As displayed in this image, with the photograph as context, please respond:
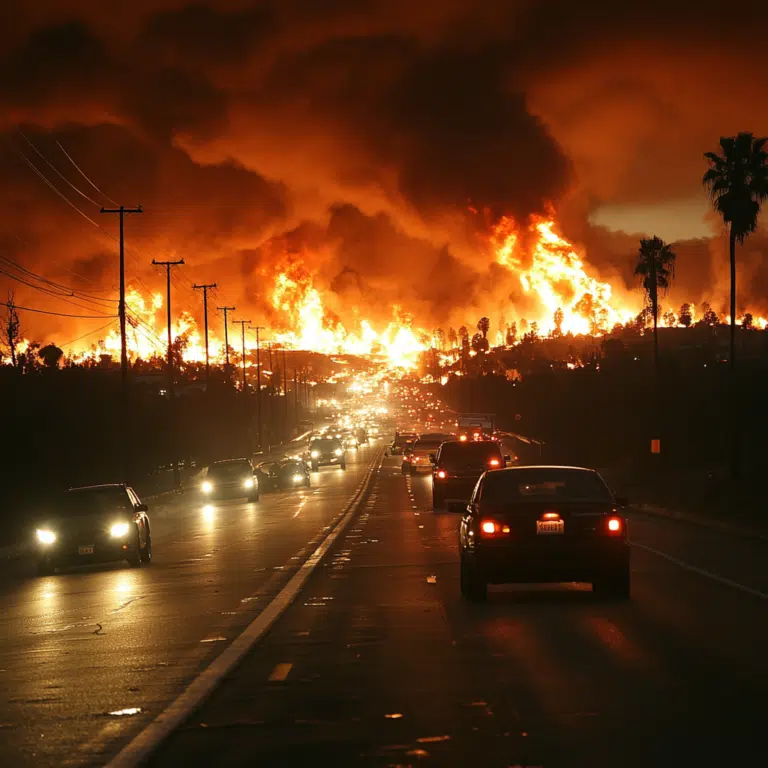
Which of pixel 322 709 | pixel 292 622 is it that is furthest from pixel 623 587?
pixel 322 709

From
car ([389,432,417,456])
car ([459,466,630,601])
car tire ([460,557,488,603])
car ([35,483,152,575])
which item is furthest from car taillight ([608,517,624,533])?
car ([389,432,417,456])

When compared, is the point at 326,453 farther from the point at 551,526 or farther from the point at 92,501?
the point at 551,526

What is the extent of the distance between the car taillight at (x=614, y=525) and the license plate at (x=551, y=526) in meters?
0.57

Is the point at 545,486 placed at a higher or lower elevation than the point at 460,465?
lower

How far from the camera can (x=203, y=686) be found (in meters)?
11.7

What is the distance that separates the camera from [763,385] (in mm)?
83438

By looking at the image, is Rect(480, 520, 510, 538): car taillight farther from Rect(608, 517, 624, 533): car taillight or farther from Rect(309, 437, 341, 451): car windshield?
Rect(309, 437, 341, 451): car windshield

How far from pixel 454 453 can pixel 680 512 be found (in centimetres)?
662

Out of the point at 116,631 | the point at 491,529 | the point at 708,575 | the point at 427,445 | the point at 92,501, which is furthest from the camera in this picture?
the point at 427,445

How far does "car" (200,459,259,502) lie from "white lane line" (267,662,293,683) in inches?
1748

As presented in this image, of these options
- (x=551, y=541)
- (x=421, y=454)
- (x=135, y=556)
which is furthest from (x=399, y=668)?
(x=421, y=454)

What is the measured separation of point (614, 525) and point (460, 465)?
2414 cm

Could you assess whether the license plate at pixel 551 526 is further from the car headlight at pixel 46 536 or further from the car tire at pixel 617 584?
the car headlight at pixel 46 536

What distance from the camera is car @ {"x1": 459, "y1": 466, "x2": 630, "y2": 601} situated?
17.5 meters
